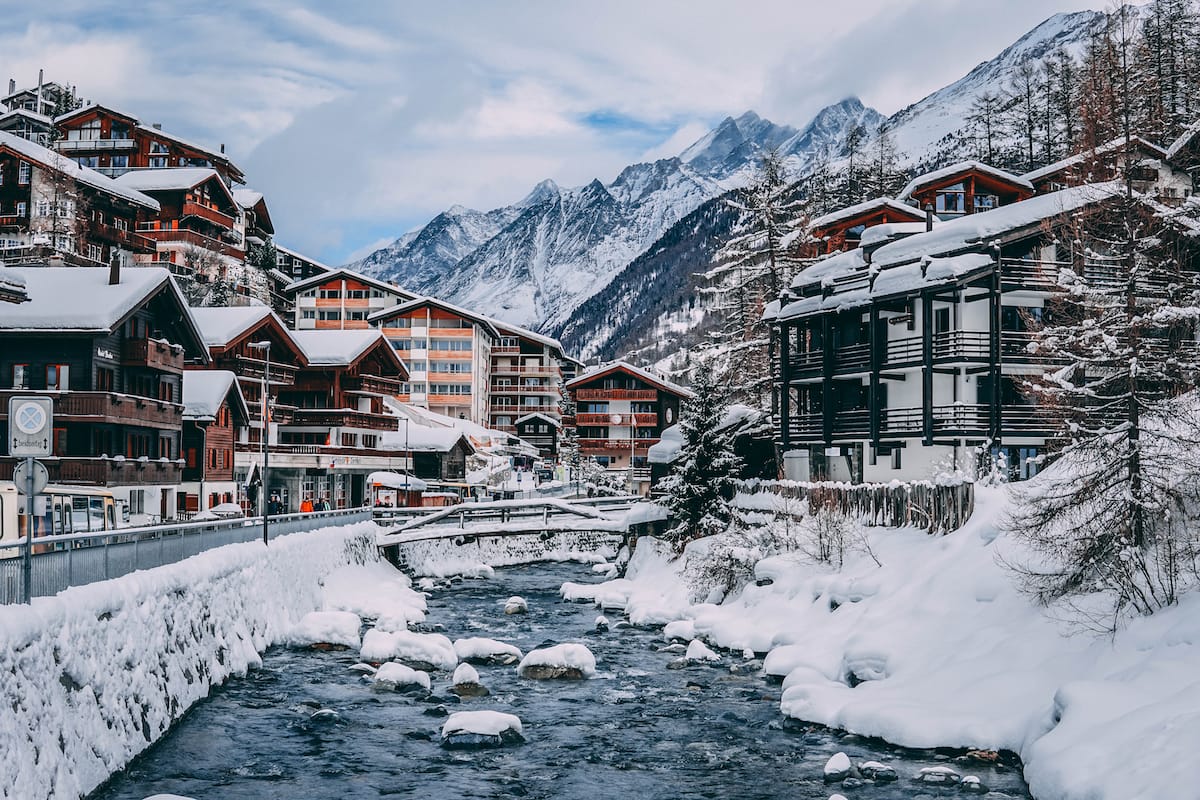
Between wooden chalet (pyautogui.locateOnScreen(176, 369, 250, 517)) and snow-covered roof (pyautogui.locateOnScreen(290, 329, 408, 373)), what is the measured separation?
12.6 meters

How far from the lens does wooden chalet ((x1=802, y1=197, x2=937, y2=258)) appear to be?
64.9 metres

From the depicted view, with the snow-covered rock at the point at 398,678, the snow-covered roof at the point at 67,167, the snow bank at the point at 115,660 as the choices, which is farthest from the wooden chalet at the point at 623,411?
the snow-covered rock at the point at 398,678

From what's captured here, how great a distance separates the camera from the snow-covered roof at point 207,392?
196 feet

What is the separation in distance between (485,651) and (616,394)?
75.5 m


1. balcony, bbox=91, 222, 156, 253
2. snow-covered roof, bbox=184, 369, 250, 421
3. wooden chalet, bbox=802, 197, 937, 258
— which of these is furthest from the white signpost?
balcony, bbox=91, 222, 156, 253

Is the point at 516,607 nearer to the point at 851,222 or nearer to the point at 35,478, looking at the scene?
the point at 35,478

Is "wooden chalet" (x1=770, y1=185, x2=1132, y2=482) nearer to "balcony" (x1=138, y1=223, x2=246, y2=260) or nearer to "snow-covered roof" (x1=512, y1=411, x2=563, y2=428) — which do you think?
"balcony" (x1=138, y1=223, x2=246, y2=260)

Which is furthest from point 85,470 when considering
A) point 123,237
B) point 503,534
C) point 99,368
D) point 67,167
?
point 123,237

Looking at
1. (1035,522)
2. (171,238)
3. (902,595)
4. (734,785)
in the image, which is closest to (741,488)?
(902,595)

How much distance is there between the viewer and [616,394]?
108 meters

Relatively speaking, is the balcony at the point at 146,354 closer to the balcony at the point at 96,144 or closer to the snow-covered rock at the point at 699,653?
the snow-covered rock at the point at 699,653

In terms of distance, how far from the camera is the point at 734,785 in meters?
20.2

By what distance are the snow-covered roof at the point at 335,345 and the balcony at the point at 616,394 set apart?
2948 centimetres

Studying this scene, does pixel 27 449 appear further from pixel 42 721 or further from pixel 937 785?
pixel 937 785
